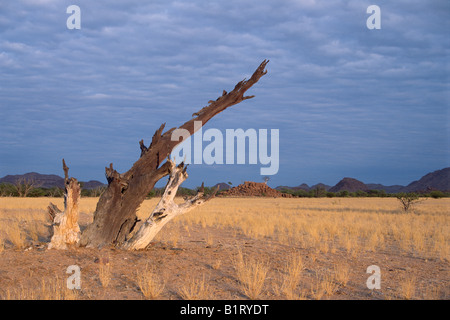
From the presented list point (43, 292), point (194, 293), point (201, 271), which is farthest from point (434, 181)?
point (43, 292)

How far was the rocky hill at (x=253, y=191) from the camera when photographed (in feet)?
295

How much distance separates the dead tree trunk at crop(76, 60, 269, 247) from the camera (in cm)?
1020

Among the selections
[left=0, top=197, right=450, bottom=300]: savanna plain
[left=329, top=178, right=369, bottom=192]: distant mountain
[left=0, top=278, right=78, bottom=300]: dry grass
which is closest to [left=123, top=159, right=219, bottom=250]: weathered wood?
[left=0, top=197, right=450, bottom=300]: savanna plain

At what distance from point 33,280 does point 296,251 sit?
6.78m

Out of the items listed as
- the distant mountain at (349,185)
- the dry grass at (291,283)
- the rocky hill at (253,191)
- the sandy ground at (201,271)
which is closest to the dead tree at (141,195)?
the sandy ground at (201,271)

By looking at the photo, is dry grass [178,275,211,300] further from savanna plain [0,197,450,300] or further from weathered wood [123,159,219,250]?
weathered wood [123,159,219,250]

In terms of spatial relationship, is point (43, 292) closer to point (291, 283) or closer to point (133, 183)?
point (133, 183)

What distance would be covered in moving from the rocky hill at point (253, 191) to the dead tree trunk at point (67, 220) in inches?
3106

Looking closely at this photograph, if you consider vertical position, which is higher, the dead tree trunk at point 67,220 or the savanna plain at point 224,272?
the dead tree trunk at point 67,220

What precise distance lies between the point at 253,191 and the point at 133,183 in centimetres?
8496

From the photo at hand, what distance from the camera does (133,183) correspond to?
33.9 feet

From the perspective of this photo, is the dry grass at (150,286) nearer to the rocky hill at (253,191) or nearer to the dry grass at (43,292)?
the dry grass at (43,292)

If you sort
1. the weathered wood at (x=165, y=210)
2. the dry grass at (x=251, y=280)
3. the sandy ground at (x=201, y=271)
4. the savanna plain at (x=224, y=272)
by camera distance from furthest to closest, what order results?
the weathered wood at (x=165, y=210) → the sandy ground at (x=201, y=271) → the savanna plain at (x=224, y=272) → the dry grass at (x=251, y=280)
